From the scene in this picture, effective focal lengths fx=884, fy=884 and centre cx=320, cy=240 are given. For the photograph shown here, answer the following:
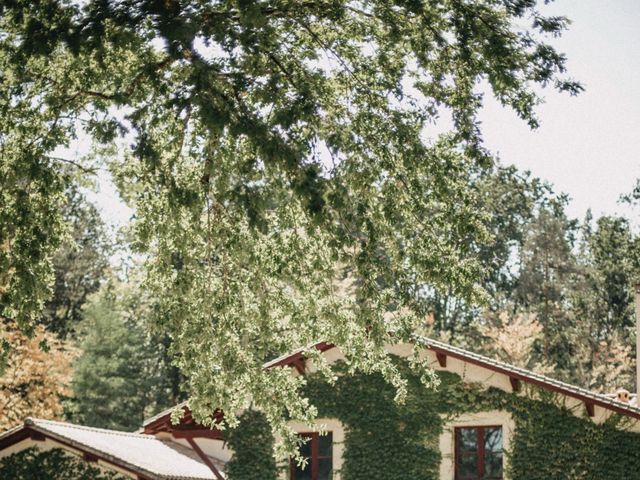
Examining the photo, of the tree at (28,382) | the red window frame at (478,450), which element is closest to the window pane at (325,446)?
the red window frame at (478,450)

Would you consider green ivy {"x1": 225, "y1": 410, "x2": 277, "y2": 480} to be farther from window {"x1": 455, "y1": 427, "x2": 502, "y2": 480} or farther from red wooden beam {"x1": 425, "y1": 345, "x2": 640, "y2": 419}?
red wooden beam {"x1": 425, "y1": 345, "x2": 640, "y2": 419}

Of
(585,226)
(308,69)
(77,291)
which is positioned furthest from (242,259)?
(585,226)

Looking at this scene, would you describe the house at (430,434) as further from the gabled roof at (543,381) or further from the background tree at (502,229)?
the background tree at (502,229)

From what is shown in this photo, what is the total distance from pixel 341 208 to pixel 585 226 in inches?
1539

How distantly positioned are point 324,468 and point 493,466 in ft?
11.6

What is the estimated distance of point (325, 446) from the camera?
1883 centimetres

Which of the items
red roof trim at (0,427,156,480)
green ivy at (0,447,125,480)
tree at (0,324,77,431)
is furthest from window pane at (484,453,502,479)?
tree at (0,324,77,431)

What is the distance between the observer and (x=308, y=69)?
11.1 metres

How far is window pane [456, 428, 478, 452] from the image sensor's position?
58.9 ft

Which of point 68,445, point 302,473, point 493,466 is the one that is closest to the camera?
point 493,466

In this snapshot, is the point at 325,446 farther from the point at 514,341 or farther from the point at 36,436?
the point at 514,341

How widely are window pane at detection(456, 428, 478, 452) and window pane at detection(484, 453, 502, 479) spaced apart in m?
0.37

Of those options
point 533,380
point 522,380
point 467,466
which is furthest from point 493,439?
point 533,380

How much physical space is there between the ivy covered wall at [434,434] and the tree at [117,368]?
63.7 feet
